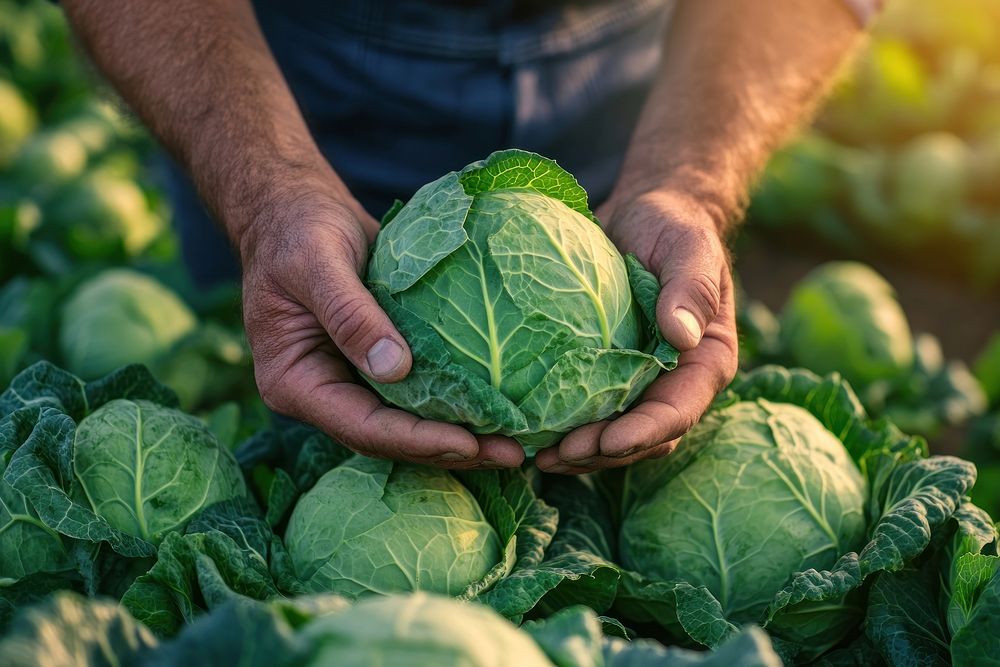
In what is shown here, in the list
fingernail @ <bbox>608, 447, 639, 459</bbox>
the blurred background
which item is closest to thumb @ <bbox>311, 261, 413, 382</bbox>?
fingernail @ <bbox>608, 447, 639, 459</bbox>

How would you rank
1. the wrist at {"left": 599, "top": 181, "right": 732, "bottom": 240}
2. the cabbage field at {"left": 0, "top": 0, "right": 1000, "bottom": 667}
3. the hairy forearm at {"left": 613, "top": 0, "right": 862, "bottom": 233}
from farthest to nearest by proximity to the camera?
the hairy forearm at {"left": 613, "top": 0, "right": 862, "bottom": 233} → the wrist at {"left": 599, "top": 181, "right": 732, "bottom": 240} → the cabbage field at {"left": 0, "top": 0, "right": 1000, "bottom": 667}

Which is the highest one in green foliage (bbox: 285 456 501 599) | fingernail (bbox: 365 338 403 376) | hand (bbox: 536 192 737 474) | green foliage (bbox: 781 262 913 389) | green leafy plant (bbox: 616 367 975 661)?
fingernail (bbox: 365 338 403 376)

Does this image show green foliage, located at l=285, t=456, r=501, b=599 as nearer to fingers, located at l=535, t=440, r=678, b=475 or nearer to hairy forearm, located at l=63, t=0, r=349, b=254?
fingers, located at l=535, t=440, r=678, b=475

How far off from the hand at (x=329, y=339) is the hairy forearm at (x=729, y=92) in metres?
1.20

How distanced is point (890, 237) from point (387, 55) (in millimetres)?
4595

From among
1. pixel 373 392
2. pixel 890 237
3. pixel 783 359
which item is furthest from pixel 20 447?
pixel 890 237

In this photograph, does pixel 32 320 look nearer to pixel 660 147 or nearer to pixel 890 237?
pixel 660 147

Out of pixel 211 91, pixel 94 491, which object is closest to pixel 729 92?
pixel 211 91

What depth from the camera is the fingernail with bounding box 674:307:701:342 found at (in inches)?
91.3

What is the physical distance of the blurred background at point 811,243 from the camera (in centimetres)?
457

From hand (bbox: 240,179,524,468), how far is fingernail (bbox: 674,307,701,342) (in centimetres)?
53

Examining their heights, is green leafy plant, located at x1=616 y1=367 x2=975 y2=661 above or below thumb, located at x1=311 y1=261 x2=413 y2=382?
below

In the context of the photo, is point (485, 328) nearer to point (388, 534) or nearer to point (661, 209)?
point (388, 534)

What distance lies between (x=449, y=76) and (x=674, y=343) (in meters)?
2.04
